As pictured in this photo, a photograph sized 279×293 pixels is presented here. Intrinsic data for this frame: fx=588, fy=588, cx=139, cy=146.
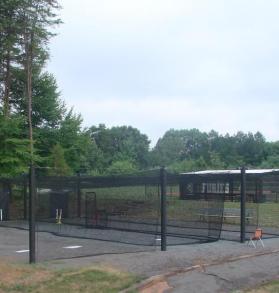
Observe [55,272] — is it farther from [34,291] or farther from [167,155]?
[167,155]

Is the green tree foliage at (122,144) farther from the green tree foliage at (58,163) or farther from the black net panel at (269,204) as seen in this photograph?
the black net panel at (269,204)

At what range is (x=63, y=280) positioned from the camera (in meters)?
9.83

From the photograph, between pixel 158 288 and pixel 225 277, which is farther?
pixel 225 277

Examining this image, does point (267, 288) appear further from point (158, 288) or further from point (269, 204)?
point (269, 204)

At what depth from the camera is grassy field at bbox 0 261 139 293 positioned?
9414mm

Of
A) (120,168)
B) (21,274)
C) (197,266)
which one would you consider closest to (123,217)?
(197,266)

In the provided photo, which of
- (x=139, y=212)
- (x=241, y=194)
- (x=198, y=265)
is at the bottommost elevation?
(x=198, y=265)

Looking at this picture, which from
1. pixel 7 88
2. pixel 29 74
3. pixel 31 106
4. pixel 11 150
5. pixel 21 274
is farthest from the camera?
pixel 31 106

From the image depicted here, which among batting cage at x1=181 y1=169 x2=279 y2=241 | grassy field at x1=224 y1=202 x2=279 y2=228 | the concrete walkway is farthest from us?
grassy field at x1=224 y1=202 x2=279 y2=228

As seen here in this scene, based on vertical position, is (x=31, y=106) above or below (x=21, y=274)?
above

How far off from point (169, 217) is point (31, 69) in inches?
801

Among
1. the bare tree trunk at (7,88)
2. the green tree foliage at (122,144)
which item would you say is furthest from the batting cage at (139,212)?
the green tree foliage at (122,144)

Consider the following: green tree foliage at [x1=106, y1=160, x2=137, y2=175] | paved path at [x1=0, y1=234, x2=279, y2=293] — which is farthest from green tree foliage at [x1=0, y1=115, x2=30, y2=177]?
green tree foliage at [x1=106, y1=160, x2=137, y2=175]

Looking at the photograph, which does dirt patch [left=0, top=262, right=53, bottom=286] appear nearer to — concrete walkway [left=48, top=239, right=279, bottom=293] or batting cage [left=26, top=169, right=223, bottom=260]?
concrete walkway [left=48, top=239, right=279, bottom=293]
